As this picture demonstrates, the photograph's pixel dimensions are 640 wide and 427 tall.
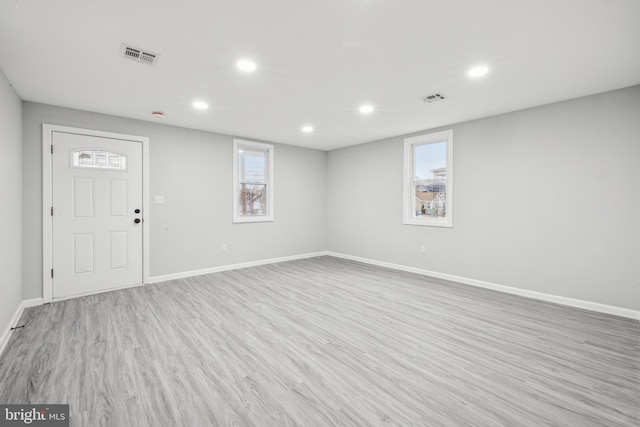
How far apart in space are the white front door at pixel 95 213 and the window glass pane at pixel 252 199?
177 cm

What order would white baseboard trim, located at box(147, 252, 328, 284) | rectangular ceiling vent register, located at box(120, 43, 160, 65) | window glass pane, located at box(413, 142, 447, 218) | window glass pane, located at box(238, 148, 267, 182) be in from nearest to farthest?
rectangular ceiling vent register, located at box(120, 43, 160, 65) → white baseboard trim, located at box(147, 252, 328, 284) → window glass pane, located at box(413, 142, 447, 218) → window glass pane, located at box(238, 148, 267, 182)

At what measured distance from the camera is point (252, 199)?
5824 millimetres

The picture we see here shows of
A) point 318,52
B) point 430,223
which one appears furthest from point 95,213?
point 430,223

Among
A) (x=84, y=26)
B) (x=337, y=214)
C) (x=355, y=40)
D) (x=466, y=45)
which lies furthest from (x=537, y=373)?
(x=337, y=214)

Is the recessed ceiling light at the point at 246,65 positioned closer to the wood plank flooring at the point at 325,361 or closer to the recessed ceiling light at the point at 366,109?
the recessed ceiling light at the point at 366,109

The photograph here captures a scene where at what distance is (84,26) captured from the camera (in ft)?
6.81

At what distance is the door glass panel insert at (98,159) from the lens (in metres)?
3.86

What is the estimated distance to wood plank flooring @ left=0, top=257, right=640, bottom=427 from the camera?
1.74 metres

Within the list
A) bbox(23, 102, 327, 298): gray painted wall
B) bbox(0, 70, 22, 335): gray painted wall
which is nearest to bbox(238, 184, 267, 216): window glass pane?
bbox(23, 102, 327, 298): gray painted wall

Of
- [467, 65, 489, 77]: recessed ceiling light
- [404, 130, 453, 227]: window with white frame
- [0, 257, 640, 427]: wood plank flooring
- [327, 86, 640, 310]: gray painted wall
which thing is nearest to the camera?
[0, 257, 640, 427]: wood plank flooring

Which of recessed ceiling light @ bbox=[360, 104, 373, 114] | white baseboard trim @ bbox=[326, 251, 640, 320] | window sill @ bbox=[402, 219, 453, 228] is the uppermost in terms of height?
recessed ceiling light @ bbox=[360, 104, 373, 114]

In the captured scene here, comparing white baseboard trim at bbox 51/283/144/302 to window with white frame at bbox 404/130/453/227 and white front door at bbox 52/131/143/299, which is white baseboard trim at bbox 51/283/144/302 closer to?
white front door at bbox 52/131/143/299

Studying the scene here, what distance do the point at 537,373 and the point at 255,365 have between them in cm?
212

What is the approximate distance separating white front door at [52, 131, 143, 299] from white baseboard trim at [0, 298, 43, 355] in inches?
8.5
